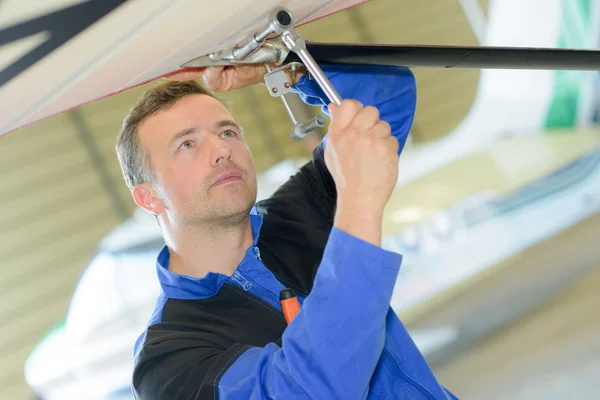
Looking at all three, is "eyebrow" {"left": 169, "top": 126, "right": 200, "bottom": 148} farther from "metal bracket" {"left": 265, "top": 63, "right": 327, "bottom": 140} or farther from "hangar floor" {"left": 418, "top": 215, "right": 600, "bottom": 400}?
"hangar floor" {"left": 418, "top": 215, "right": 600, "bottom": 400}

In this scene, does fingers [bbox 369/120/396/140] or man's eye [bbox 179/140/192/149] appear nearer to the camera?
fingers [bbox 369/120/396/140]

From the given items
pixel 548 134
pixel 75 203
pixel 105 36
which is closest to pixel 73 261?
pixel 75 203

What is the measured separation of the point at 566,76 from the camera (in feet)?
14.8

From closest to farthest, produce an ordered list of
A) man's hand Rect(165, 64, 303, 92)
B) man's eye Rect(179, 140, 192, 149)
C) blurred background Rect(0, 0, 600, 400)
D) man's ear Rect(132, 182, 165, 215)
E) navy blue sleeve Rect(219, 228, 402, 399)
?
navy blue sleeve Rect(219, 228, 402, 399) < man's hand Rect(165, 64, 303, 92) < man's eye Rect(179, 140, 192, 149) < man's ear Rect(132, 182, 165, 215) < blurred background Rect(0, 0, 600, 400)

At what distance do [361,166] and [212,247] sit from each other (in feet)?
1.94

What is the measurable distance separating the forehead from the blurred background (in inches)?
86.1

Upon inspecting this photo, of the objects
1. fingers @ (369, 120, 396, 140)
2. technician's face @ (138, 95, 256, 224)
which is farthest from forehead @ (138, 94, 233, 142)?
fingers @ (369, 120, 396, 140)

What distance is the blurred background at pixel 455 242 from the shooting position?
3543 millimetres

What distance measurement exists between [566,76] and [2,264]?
395 centimetres

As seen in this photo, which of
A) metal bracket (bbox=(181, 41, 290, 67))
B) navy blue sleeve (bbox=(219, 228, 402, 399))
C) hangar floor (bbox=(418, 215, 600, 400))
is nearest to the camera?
navy blue sleeve (bbox=(219, 228, 402, 399))

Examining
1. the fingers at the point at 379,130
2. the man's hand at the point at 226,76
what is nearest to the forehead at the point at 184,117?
the man's hand at the point at 226,76

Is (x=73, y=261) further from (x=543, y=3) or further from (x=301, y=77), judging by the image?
(x=301, y=77)

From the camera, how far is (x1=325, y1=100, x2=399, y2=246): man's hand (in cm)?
90

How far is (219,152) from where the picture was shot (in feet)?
4.29
